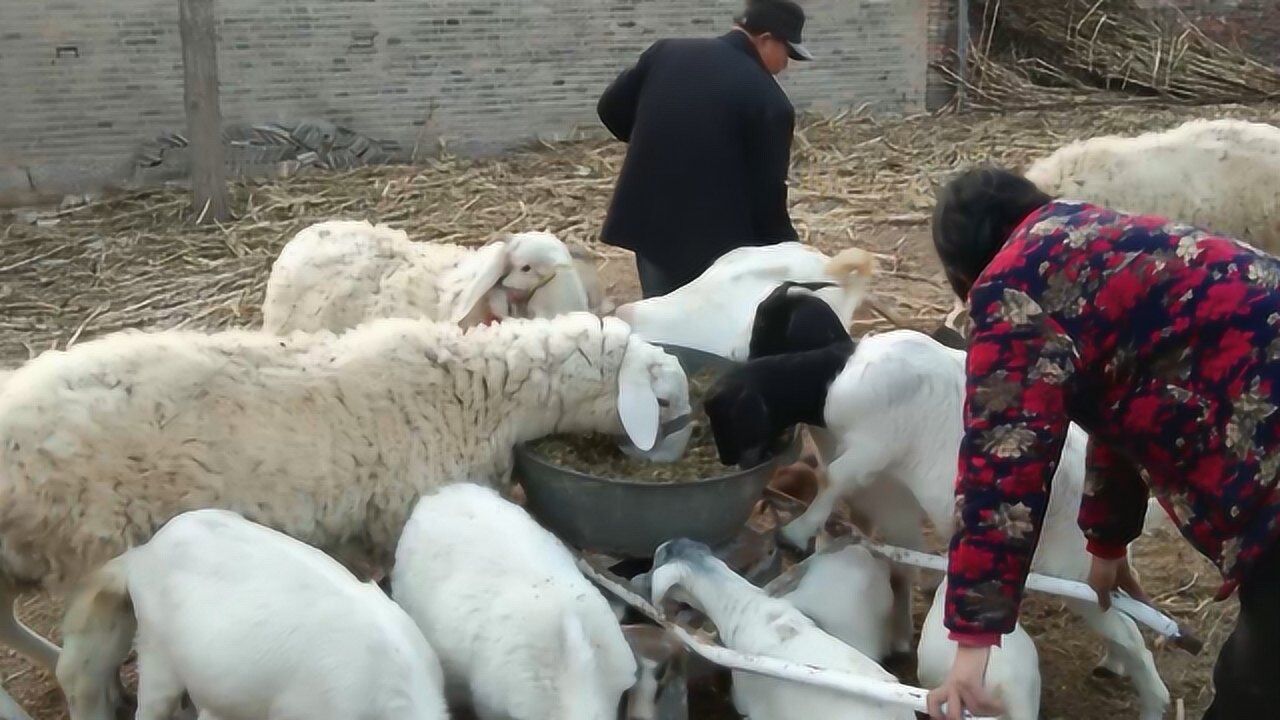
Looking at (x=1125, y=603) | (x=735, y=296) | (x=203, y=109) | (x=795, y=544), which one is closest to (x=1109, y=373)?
(x=1125, y=603)

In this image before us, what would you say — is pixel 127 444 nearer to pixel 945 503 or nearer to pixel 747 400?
pixel 747 400

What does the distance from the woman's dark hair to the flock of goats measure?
4.12 feet


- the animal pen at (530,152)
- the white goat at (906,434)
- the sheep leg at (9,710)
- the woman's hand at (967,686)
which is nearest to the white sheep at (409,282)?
the animal pen at (530,152)

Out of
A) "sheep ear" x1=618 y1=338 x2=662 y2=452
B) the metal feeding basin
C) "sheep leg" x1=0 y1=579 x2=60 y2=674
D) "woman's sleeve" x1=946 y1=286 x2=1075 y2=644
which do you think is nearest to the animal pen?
"sheep leg" x1=0 y1=579 x2=60 y2=674

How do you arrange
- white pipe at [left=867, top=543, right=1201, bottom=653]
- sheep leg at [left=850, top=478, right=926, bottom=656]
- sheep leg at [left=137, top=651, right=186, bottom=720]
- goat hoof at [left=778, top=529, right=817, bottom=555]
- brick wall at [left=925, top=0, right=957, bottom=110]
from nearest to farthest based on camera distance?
sheep leg at [left=137, top=651, right=186, bottom=720]
white pipe at [left=867, top=543, right=1201, bottom=653]
goat hoof at [left=778, top=529, right=817, bottom=555]
sheep leg at [left=850, top=478, right=926, bottom=656]
brick wall at [left=925, top=0, right=957, bottom=110]

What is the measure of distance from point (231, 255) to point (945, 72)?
7.34m

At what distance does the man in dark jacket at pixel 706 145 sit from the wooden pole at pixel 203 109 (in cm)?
406

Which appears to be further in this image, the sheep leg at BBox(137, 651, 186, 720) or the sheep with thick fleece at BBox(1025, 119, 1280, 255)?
the sheep with thick fleece at BBox(1025, 119, 1280, 255)

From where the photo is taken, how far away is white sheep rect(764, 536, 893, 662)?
409 cm

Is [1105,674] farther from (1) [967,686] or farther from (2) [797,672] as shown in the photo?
(1) [967,686]

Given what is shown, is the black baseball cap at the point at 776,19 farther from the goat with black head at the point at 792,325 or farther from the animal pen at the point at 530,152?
the animal pen at the point at 530,152

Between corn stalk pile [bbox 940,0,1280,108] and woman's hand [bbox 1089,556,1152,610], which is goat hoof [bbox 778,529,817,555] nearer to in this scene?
woman's hand [bbox 1089,556,1152,610]

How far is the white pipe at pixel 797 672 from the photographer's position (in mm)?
3129

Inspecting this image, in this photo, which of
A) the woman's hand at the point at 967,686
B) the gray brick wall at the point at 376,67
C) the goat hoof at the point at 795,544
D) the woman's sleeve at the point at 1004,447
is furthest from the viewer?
the gray brick wall at the point at 376,67
